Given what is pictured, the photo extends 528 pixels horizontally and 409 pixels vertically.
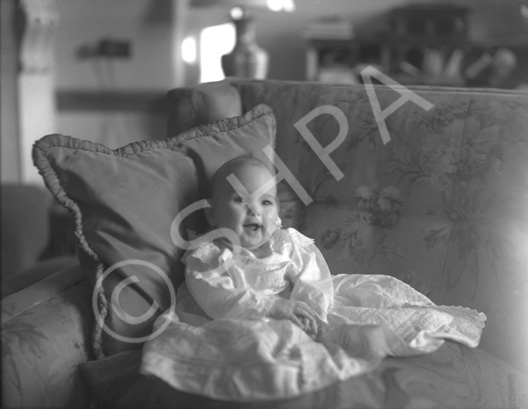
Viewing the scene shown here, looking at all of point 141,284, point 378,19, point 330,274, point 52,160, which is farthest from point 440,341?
point 378,19

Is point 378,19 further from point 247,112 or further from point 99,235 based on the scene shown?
point 99,235

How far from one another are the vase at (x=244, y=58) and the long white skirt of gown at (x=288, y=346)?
4.97 ft

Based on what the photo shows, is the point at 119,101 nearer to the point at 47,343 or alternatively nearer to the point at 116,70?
the point at 116,70

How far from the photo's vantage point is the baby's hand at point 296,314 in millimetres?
Result: 1151

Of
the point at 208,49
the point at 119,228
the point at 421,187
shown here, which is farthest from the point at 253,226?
the point at 208,49

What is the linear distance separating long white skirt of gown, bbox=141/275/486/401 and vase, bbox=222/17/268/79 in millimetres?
1515

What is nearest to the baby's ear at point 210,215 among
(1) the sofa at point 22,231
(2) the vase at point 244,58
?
(1) the sofa at point 22,231

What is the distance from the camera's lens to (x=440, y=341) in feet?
3.82

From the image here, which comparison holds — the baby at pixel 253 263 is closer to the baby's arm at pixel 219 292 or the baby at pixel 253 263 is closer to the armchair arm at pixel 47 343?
the baby's arm at pixel 219 292

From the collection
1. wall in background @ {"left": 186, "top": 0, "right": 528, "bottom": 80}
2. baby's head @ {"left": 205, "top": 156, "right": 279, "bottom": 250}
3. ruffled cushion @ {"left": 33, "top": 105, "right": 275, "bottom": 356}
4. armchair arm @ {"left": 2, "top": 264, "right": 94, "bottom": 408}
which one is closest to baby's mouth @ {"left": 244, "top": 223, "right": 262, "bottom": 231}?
baby's head @ {"left": 205, "top": 156, "right": 279, "bottom": 250}

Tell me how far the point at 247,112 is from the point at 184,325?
594 mm

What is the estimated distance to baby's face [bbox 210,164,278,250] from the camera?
49.5 inches

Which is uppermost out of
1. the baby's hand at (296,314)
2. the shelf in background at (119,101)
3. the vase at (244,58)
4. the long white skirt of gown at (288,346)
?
the vase at (244,58)

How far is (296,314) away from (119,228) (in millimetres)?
378
